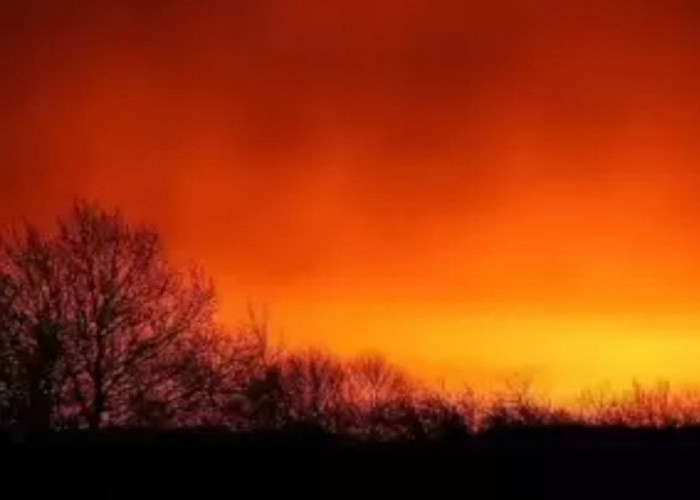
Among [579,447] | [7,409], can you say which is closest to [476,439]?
[579,447]

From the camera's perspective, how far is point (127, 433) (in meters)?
28.4

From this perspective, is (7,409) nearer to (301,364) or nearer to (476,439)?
(476,439)

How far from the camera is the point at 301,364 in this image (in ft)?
285

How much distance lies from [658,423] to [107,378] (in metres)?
27.5

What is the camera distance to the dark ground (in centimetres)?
2180

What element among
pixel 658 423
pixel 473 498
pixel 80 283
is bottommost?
pixel 473 498

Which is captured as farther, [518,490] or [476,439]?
[476,439]

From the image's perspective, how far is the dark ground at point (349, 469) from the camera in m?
21.8

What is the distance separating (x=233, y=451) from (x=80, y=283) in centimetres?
3244

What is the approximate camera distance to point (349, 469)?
22594 millimetres

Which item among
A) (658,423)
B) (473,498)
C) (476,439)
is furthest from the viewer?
(658,423)

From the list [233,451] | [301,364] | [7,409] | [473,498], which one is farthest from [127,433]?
[301,364]

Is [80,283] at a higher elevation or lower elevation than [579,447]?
higher

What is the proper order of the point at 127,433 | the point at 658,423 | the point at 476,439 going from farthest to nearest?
1. the point at 658,423
2. the point at 127,433
3. the point at 476,439
